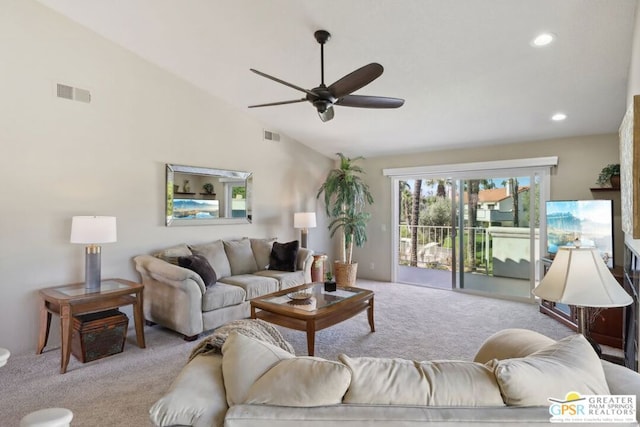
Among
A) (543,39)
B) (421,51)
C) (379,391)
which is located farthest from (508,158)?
(379,391)

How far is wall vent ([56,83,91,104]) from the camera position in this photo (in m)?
3.56

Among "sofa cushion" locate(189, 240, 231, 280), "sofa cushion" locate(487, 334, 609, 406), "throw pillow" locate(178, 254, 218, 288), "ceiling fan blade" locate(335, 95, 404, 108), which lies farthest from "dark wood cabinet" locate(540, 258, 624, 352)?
"sofa cushion" locate(189, 240, 231, 280)

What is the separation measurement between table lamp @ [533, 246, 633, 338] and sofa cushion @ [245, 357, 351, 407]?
1310 millimetres

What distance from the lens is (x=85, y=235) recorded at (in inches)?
127

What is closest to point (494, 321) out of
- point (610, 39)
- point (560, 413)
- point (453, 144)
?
point (453, 144)

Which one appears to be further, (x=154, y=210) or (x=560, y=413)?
(x=154, y=210)

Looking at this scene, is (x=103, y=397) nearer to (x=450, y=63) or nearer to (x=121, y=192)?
(x=121, y=192)

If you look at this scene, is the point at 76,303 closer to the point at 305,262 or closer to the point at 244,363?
the point at 244,363

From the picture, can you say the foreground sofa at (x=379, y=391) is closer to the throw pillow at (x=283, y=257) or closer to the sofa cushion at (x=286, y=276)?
the sofa cushion at (x=286, y=276)

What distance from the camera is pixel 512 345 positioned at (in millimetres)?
1664

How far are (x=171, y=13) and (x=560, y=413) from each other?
12.9 ft

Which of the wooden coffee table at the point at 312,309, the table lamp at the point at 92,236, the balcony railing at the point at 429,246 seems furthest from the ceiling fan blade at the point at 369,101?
the balcony railing at the point at 429,246

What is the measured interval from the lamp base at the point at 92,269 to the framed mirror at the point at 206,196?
3.67 ft

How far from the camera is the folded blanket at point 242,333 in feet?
4.74
